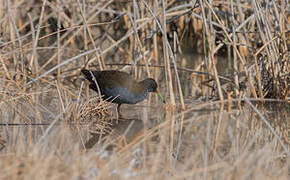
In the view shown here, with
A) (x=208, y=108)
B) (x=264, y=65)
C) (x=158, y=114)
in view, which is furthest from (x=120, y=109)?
(x=264, y=65)

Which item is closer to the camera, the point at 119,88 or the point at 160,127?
the point at 160,127

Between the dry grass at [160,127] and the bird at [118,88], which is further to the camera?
the bird at [118,88]

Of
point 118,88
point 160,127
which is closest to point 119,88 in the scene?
point 118,88

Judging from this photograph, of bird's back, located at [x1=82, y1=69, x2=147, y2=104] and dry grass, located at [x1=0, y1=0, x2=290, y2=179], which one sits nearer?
dry grass, located at [x1=0, y1=0, x2=290, y2=179]

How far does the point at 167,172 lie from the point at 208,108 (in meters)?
2.08

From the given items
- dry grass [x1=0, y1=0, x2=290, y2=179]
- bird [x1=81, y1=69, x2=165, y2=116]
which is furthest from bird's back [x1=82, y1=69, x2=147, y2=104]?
dry grass [x1=0, y1=0, x2=290, y2=179]

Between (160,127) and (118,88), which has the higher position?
(118,88)

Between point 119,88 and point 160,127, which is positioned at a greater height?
point 119,88

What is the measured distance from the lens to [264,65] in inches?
210

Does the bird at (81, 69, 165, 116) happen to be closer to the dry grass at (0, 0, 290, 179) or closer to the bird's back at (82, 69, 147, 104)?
the bird's back at (82, 69, 147, 104)

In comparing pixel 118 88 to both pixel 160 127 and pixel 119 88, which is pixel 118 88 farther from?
pixel 160 127

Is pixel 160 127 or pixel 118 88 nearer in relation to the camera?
pixel 160 127

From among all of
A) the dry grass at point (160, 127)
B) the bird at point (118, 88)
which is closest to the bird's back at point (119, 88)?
the bird at point (118, 88)

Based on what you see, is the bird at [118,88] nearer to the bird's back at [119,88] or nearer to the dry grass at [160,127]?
the bird's back at [119,88]
